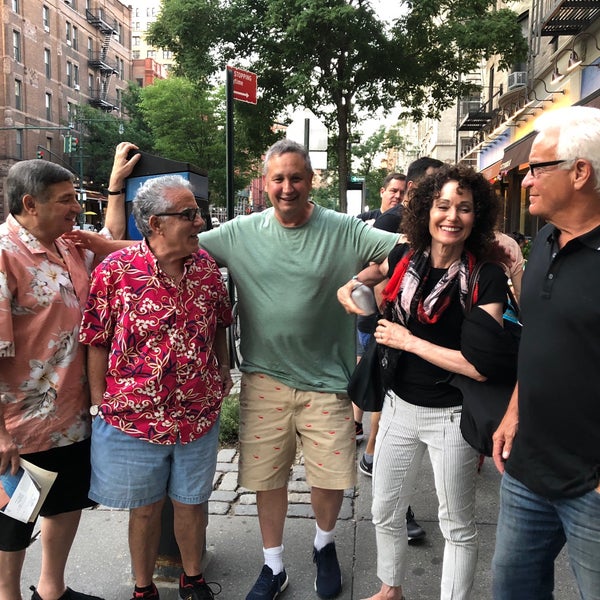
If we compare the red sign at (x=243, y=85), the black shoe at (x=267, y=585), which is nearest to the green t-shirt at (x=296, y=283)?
the black shoe at (x=267, y=585)

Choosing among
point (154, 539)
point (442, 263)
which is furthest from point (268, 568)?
point (442, 263)

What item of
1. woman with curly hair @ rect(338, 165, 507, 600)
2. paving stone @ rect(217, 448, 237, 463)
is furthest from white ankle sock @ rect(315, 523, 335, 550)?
paving stone @ rect(217, 448, 237, 463)

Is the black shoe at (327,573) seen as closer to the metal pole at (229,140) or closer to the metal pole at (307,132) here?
the metal pole at (229,140)

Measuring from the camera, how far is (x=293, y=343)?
8.64ft

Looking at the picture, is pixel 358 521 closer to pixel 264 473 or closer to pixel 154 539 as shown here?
pixel 264 473

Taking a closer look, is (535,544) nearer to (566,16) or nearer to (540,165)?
(540,165)

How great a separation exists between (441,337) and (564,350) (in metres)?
0.65

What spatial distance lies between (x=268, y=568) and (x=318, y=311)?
51.1 inches

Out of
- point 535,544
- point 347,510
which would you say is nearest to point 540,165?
point 535,544

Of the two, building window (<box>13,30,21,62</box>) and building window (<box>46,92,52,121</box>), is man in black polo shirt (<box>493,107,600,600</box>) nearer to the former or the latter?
building window (<box>13,30,21,62</box>)

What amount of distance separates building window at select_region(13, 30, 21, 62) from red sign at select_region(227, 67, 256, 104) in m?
38.3

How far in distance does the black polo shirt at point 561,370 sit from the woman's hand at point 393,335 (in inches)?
21.3

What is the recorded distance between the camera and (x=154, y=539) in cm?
246

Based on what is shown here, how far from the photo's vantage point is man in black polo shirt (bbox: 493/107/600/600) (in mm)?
1551
